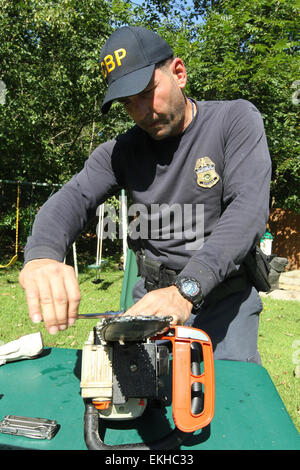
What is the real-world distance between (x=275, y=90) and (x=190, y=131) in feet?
25.6

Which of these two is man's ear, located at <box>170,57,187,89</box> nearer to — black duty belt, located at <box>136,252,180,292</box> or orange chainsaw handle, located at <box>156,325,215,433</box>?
black duty belt, located at <box>136,252,180,292</box>

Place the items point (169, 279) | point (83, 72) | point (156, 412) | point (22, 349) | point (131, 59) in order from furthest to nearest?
point (83, 72) → point (169, 279) → point (22, 349) → point (131, 59) → point (156, 412)

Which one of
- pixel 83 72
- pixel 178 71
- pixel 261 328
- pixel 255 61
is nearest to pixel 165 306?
pixel 178 71

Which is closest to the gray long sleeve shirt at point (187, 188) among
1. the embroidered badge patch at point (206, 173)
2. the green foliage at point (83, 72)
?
the embroidered badge patch at point (206, 173)

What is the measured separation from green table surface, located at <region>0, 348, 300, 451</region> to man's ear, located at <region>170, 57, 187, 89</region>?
1.25m

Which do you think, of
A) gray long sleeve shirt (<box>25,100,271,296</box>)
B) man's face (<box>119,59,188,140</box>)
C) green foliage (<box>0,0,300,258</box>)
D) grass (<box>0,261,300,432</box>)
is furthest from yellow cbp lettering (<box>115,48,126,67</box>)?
green foliage (<box>0,0,300,258</box>)

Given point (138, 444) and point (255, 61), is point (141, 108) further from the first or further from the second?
point (255, 61)

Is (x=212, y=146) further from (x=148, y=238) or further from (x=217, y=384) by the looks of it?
(x=217, y=384)

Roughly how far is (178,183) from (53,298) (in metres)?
0.93

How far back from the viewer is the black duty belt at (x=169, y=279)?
1741 millimetres

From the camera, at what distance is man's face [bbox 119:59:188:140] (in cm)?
161

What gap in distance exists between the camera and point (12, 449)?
1.10 m

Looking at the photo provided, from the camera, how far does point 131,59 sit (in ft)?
5.16
